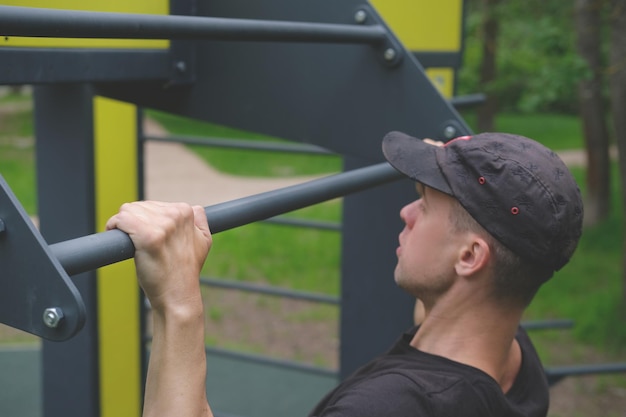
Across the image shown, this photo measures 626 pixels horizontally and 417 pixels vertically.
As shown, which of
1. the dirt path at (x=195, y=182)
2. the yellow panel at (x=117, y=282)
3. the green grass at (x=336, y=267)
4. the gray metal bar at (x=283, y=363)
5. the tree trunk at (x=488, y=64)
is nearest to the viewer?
the yellow panel at (x=117, y=282)

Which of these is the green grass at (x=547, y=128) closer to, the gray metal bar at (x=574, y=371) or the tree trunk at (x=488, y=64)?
the tree trunk at (x=488, y=64)

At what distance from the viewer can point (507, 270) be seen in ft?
4.58

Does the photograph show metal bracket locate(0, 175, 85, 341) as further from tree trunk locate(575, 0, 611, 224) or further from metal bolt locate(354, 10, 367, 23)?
tree trunk locate(575, 0, 611, 224)

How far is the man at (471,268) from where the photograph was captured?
1.30 m

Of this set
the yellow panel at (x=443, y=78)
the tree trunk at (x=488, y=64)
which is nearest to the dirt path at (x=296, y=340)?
the yellow panel at (x=443, y=78)

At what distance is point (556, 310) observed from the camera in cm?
588

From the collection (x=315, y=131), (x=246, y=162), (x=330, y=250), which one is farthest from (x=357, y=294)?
(x=246, y=162)

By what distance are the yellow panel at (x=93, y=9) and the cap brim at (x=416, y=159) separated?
0.68 meters

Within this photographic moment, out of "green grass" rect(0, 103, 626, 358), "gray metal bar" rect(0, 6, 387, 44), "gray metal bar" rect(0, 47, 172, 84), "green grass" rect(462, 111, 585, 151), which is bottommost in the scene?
"green grass" rect(462, 111, 585, 151)

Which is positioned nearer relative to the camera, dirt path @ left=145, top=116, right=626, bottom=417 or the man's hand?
the man's hand

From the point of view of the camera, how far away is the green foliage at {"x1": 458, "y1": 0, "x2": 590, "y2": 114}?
176 inches

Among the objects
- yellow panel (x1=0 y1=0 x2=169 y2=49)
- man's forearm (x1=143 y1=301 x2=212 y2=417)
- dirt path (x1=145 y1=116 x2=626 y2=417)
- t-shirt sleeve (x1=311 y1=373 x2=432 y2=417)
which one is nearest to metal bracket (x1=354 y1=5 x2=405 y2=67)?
yellow panel (x1=0 y1=0 x2=169 y2=49)

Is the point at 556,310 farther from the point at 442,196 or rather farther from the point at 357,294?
the point at 442,196

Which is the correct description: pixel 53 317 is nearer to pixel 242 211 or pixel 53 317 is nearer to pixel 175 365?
pixel 175 365
